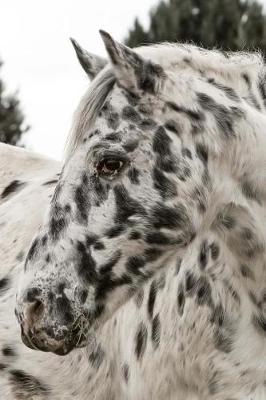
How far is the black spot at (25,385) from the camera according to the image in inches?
173

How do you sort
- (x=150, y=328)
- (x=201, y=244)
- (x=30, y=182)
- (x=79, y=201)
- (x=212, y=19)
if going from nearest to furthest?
(x=79, y=201) → (x=201, y=244) → (x=150, y=328) → (x=30, y=182) → (x=212, y=19)

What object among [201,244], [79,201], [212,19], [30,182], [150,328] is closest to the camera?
[79,201]

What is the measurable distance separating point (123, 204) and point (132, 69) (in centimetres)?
51

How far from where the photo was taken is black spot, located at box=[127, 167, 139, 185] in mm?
3488

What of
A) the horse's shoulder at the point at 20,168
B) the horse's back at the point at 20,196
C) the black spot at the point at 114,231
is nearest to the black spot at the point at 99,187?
the black spot at the point at 114,231

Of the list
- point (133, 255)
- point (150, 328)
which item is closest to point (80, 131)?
point (133, 255)

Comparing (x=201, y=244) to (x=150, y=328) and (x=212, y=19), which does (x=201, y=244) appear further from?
(x=212, y=19)

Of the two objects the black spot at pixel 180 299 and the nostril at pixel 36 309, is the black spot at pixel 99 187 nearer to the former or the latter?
the nostril at pixel 36 309

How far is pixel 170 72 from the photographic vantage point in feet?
12.0

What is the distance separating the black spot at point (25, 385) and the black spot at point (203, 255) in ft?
3.65

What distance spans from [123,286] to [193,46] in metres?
1.08

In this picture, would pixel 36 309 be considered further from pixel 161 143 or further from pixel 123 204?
pixel 161 143

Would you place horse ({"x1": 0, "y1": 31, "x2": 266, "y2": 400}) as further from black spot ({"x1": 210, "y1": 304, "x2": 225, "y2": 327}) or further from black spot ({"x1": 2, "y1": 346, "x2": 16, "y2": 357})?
black spot ({"x1": 2, "y1": 346, "x2": 16, "y2": 357})

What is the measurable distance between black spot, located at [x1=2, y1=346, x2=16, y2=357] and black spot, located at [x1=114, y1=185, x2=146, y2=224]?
133 cm
